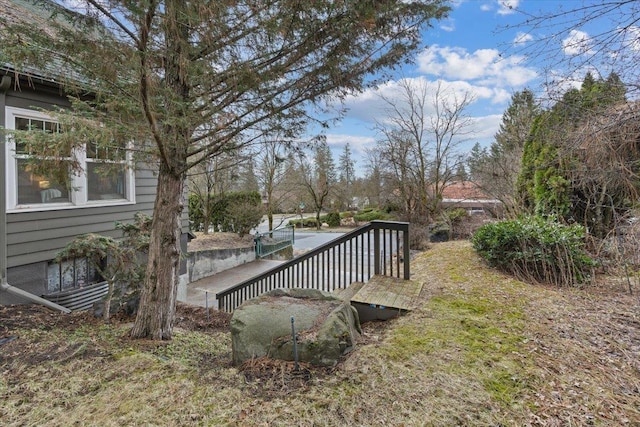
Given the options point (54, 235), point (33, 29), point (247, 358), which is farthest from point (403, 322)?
point (54, 235)

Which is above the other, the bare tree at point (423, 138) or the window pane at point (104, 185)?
the bare tree at point (423, 138)

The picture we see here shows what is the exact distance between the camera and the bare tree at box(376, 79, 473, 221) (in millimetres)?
11922

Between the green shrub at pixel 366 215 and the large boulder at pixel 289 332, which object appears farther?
the green shrub at pixel 366 215

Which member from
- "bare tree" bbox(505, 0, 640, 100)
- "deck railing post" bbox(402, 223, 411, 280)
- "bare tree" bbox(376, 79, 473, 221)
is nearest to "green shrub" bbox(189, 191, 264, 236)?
"bare tree" bbox(376, 79, 473, 221)

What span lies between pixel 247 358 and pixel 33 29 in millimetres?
2911

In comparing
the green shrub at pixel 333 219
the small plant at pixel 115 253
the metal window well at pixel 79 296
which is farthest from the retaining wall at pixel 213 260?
the green shrub at pixel 333 219

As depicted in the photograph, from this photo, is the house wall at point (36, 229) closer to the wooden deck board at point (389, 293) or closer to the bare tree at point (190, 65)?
the bare tree at point (190, 65)

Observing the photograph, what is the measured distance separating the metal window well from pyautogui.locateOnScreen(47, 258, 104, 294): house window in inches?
4.8

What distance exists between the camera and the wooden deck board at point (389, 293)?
3469 millimetres

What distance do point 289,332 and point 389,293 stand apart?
67.1 inches

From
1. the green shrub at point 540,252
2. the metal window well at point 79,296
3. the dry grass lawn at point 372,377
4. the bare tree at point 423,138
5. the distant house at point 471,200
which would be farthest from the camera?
the bare tree at point 423,138

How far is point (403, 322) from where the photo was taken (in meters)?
3.16

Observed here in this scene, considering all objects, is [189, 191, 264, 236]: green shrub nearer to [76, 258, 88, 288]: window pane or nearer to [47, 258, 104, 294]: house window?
[47, 258, 104, 294]: house window

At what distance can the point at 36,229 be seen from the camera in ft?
14.1
